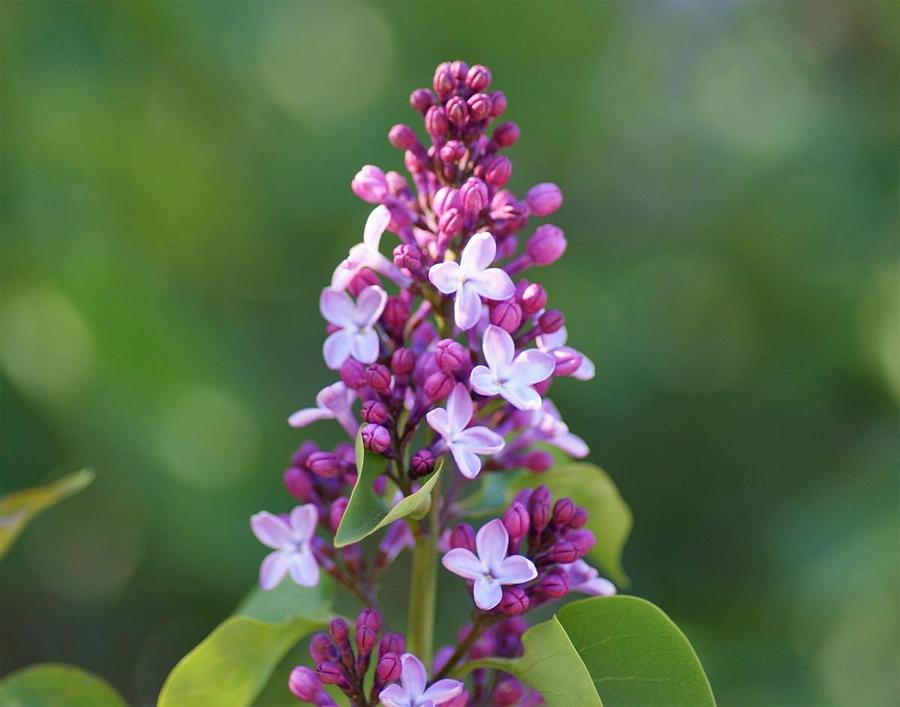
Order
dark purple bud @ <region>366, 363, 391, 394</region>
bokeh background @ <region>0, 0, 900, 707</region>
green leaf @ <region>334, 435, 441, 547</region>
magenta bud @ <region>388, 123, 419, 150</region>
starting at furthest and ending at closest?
bokeh background @ <region>0, 0, 900, 707</region>
magenta bud @ <region>388, 123, 419, 150</region>
dark purple bud @ <region>366, 363, 391, 394</region>
green leaf @ <region>334, 435, 441, 547</region>

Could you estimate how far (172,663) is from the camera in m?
3.35

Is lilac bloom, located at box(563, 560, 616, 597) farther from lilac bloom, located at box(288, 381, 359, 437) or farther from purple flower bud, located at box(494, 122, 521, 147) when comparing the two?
purple flower bud, located at box(494, 122, 521, 147)

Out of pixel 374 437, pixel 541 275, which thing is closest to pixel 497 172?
pixel 374 437

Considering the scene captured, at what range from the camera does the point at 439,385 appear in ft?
2.87

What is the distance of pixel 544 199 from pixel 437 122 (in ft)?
0.45

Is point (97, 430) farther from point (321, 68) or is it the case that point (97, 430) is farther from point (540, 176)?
point (540, 176)

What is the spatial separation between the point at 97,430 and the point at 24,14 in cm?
141

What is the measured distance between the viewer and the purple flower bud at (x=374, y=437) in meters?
0.86

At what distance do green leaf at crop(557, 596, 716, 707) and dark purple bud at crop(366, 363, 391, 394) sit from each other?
246mm

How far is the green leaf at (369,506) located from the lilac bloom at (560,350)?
180 millimetres

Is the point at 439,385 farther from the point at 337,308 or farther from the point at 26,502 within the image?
the point at 26,502

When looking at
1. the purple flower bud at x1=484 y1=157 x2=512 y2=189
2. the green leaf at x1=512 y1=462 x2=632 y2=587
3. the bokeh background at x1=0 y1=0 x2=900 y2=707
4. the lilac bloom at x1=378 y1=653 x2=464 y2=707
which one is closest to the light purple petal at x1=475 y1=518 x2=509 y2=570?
the lilac bloom at x1=378 y1=653 x2=464 y2=707

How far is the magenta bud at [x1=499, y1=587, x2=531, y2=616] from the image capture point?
868mm

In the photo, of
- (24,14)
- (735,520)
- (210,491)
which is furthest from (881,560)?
(24,14)
